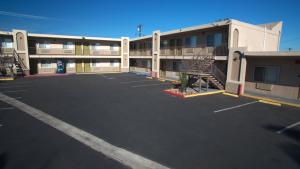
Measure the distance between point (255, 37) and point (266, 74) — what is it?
4490 millimetres

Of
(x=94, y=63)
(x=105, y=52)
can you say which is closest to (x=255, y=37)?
(x=105, y=52)

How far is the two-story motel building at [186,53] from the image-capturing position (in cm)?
1374

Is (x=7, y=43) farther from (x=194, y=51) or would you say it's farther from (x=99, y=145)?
(x=99, y=145)

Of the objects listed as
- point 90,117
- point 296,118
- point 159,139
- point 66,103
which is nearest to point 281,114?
point 296,118

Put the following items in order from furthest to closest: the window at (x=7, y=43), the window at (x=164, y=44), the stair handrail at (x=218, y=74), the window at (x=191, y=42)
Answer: the window at (x=7, y=43) < the window at (x=164, y=44) < the window at (x=191, y=42) < the stair handrail at (x=218, y=74)

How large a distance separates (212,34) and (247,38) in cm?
325

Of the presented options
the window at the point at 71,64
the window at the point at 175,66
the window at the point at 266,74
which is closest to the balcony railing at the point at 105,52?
the window at the point at 71,64

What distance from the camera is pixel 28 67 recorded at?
1033 inches

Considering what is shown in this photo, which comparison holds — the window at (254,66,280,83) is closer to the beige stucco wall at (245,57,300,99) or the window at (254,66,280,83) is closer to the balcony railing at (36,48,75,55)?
the beige stucco wall at (245,57,300,99)

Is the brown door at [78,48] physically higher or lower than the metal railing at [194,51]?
higher

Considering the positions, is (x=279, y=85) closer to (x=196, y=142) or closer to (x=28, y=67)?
(x=196, y=142)

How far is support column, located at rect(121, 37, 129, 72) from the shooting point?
1319 inches

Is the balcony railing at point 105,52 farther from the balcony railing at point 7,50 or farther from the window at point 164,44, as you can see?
the balcony railing at point 7,50

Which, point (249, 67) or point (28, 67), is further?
point (28, 67)
